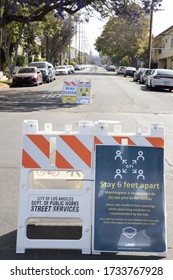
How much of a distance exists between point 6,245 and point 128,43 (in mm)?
77060

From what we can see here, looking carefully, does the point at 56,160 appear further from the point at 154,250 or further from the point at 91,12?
→ the point at 91,12

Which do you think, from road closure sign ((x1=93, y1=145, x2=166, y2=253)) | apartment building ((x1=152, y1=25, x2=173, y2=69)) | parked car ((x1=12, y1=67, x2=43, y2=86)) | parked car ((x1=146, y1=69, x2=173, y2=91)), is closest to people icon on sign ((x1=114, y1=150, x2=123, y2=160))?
road closure sign ((x1=93, y1=145, x2=166, y2=253))

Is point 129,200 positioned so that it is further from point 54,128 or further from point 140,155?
point 54,128

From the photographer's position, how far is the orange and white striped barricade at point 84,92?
61.8ft

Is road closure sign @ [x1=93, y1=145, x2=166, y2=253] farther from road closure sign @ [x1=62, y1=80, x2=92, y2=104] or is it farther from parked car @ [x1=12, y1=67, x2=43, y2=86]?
parked car @ [x1=12, y1=67, x2=43, y2=86]

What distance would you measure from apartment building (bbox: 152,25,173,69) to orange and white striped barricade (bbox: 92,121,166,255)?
61686 mm

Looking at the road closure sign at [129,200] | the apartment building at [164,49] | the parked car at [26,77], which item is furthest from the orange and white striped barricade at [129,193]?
the apartment building at [164,49]

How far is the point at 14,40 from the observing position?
39.9 m

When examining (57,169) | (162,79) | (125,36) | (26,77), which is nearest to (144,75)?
(162,79)

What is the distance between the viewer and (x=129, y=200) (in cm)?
425

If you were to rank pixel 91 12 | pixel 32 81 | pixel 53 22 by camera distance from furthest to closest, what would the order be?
pixel 53 22 → pixel 32 81 → pixel 91 12

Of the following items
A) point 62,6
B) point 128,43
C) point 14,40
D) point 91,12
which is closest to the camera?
point 62,6
